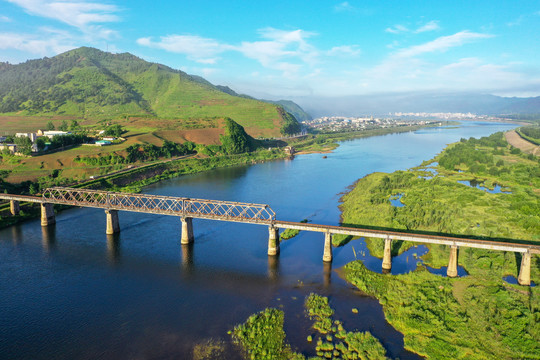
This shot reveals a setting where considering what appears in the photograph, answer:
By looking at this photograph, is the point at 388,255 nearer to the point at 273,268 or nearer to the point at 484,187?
the point at 273,268

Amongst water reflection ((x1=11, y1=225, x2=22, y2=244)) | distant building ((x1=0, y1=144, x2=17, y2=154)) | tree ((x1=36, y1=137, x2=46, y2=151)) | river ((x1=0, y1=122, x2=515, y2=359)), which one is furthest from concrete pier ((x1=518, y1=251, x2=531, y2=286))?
distant building ((x1=0, y1=144, x2=17, y2=154))

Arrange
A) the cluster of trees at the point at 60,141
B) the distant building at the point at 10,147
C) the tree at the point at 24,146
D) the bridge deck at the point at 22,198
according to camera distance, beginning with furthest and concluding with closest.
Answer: the cluster of trees at the point at 60,141 < the distant building at the point at 10,147 < the tree at the point at 24,146 < the bridge deck at the point at 22,198

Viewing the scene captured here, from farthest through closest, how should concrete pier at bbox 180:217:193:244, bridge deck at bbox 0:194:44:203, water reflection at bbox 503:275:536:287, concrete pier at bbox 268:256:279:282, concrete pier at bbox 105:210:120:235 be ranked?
bridge deck at bbox 0:194:44:203
concrete pier at bbox 105:210:120:235
concrete pier at bbox 180:217:193:244
concrete pier at bbox 268:256:279:282
water reflection at bbox 503:275:536:287

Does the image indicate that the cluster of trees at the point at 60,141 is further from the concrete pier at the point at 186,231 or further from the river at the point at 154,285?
the concrete pier at the point at 186,231

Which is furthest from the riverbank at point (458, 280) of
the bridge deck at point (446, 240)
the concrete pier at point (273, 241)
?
the concrete pier at point (273, 241)

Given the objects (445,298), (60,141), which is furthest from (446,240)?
(60,141)

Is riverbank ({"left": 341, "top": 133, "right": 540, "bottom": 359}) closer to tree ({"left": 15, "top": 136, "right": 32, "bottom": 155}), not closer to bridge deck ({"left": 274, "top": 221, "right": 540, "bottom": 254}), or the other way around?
bridge deck ({"left": 274, "top": 221, "right": 540, "bottom": 254})
